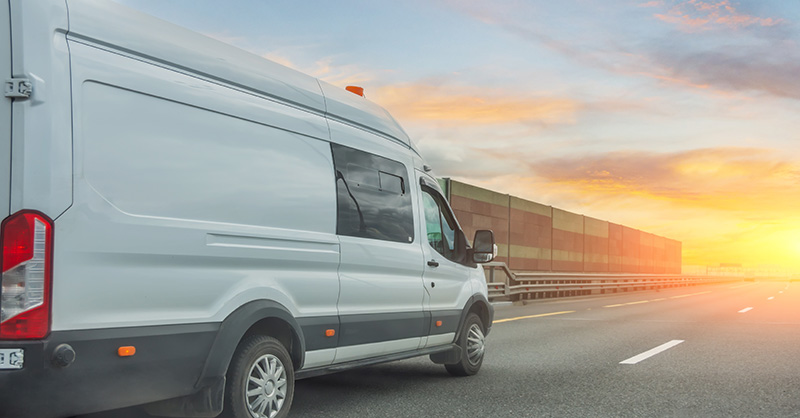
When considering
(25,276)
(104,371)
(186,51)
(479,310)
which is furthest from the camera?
(479,310)

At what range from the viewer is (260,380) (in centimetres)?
495

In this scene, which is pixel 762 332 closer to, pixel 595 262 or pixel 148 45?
pixel 148 45

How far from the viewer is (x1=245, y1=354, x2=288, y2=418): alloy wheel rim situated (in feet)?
16.0

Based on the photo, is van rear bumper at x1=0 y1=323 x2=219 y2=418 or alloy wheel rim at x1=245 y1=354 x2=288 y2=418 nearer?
van rear bumper at x1=0 y1=323 x2=219 y2=418

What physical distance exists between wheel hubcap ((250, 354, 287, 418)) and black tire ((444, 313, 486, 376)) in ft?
9.55

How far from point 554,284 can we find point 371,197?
65.8 feet

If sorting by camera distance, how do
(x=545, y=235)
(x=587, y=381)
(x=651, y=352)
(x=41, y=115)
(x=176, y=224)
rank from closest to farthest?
(x=41, y=115) → (x=176, y=224) → (x=587, y=381) → (x=651, y=352) → (x=545, y=235)

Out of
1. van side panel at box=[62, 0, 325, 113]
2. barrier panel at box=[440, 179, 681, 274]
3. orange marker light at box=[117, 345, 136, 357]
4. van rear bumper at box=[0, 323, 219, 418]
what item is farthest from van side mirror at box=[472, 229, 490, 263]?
barrier panel at box=[440, 179, 681, 274]

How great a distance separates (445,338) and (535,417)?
1.65 meters

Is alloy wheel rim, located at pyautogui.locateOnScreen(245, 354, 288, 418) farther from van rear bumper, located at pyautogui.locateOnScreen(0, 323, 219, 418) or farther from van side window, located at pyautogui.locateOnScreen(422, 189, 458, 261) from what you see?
van side window, located at pyautogui.locateOnScreen(422, 189, 458, 261)

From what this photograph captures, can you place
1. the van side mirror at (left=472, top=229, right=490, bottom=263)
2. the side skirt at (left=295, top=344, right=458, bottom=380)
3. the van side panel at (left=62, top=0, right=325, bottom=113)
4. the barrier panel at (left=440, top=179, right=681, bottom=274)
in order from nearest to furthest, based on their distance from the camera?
1. the van side panel at (left=62, top=0, right=325, bottom=113)
2. the side skirt at (left=295, top=344, right=458, bottom=380)
3. the van side mirror at (left=472, top=229, right=490, bottom=263)
4. the barrier panel at (left=440, top=179, right=681, bottom=274)

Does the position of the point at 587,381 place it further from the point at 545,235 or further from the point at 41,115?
the point at 545,235

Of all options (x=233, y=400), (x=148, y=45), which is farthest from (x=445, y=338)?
(x=148, y=45)

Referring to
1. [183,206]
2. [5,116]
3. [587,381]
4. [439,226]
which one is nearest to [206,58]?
[183,206]
